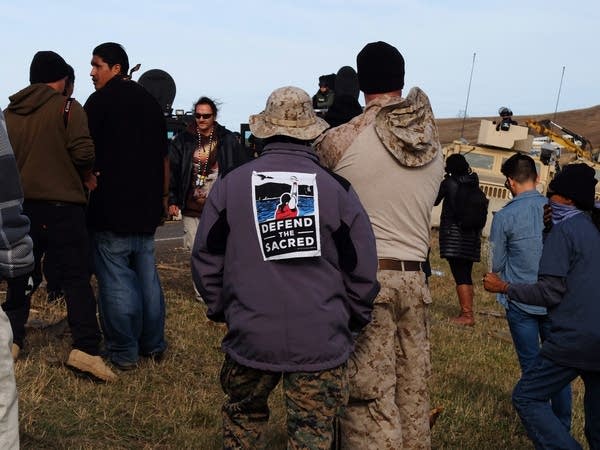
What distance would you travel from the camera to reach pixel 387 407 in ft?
14.3

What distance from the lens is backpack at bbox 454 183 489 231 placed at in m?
9.80

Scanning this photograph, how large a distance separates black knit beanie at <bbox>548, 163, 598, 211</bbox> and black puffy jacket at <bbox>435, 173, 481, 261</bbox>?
4.81m

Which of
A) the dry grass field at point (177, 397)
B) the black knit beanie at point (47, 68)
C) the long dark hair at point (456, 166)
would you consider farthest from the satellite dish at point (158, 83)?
the black knit beanie at point (47, 68)

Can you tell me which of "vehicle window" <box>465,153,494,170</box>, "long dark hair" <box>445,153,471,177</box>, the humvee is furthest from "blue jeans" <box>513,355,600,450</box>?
"vehicle window" <box>465,153,494,170</box>

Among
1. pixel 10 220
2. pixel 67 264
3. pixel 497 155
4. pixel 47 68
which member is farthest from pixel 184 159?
pixel 497 155

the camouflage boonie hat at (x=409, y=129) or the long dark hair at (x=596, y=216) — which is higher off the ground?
the camouflage boonie hat at (x=409, y=129)

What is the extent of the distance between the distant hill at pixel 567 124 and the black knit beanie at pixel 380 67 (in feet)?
194

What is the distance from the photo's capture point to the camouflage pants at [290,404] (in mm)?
3748

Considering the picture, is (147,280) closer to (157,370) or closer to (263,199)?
(157,370)

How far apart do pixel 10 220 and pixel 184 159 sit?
5139 millimetres

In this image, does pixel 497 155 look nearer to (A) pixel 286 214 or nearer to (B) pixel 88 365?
(B) pixel 88 365

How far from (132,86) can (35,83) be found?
626 mm

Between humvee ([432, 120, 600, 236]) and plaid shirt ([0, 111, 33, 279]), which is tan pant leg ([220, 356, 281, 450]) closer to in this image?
plaid shirt ([0, 111, 33, 279])

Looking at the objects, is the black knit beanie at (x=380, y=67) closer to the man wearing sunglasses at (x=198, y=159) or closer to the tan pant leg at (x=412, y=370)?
the tan pant leg at (x=412, y=370)
